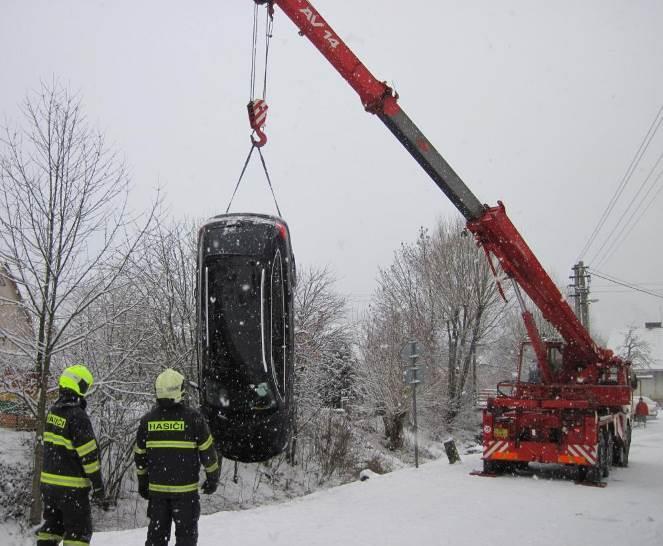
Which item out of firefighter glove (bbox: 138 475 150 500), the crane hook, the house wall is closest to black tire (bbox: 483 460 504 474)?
the crane hook

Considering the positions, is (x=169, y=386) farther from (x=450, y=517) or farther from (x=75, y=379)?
(x=450, y=517)

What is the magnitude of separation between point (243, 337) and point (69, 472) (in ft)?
7.14

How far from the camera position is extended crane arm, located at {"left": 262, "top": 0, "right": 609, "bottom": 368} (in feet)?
29.6

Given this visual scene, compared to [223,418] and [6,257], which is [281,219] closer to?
[223,418]

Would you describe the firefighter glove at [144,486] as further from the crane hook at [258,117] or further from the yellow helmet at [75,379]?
the crane hook at [258,117]

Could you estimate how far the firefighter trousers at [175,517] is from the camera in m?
4.62

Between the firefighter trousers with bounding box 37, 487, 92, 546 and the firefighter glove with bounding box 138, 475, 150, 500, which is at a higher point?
the firefighter glove with bounding box 138, 475, 150, 500

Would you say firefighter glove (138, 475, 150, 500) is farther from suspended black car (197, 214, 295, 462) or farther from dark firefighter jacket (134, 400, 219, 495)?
suspended black car (197, 214, 295, 462)

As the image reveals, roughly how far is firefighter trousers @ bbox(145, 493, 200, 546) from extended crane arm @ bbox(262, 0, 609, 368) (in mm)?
6631

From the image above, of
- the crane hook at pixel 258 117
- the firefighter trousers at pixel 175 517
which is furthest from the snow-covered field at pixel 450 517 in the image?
the crane hook at pixel 258 117

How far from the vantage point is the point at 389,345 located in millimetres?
23828

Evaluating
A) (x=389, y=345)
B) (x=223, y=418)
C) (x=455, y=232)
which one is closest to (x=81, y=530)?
(x=223, y=418)

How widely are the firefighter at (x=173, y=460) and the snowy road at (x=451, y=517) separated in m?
1.80

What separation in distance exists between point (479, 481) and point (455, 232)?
1884 cm
